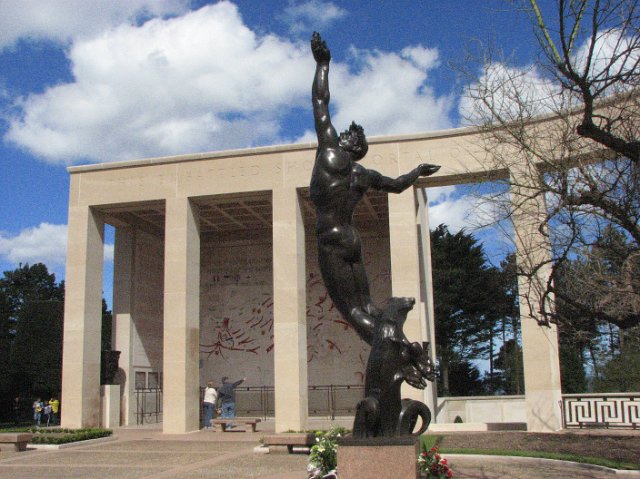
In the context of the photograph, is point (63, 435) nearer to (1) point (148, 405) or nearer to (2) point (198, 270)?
(2) point (198, 270)

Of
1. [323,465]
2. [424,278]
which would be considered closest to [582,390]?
[424,278]

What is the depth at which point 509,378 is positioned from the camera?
41469mm

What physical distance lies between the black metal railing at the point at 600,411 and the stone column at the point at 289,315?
738 cm

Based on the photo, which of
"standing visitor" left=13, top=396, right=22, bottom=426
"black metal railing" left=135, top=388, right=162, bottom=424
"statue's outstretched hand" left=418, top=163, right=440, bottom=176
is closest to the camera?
"statue's outstretched hand" left=418, top=163, right=440, bottom=176

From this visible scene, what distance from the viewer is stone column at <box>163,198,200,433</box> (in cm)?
2062

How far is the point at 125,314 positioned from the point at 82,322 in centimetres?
487

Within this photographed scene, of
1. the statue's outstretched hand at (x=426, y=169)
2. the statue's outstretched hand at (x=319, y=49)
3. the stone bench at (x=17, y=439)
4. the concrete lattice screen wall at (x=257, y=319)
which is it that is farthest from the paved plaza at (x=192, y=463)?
the concrete lattice screen wall at (x=257, y=319)

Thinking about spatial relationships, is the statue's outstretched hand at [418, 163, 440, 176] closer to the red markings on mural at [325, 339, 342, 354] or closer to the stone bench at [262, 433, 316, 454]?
the stone bench at [262, 433, 316, 454]

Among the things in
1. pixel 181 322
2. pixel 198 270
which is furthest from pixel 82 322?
pixel 198 270

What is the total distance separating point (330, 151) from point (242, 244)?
74.4ft

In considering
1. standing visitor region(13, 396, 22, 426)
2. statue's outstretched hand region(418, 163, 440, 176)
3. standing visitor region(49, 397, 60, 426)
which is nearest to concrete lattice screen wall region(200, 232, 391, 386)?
standing visitor region(49, 397, 60, 426)

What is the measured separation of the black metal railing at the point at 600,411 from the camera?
17.4 m

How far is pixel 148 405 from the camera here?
2659 centimetres

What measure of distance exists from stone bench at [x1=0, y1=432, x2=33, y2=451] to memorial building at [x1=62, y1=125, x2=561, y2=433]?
498 cm
